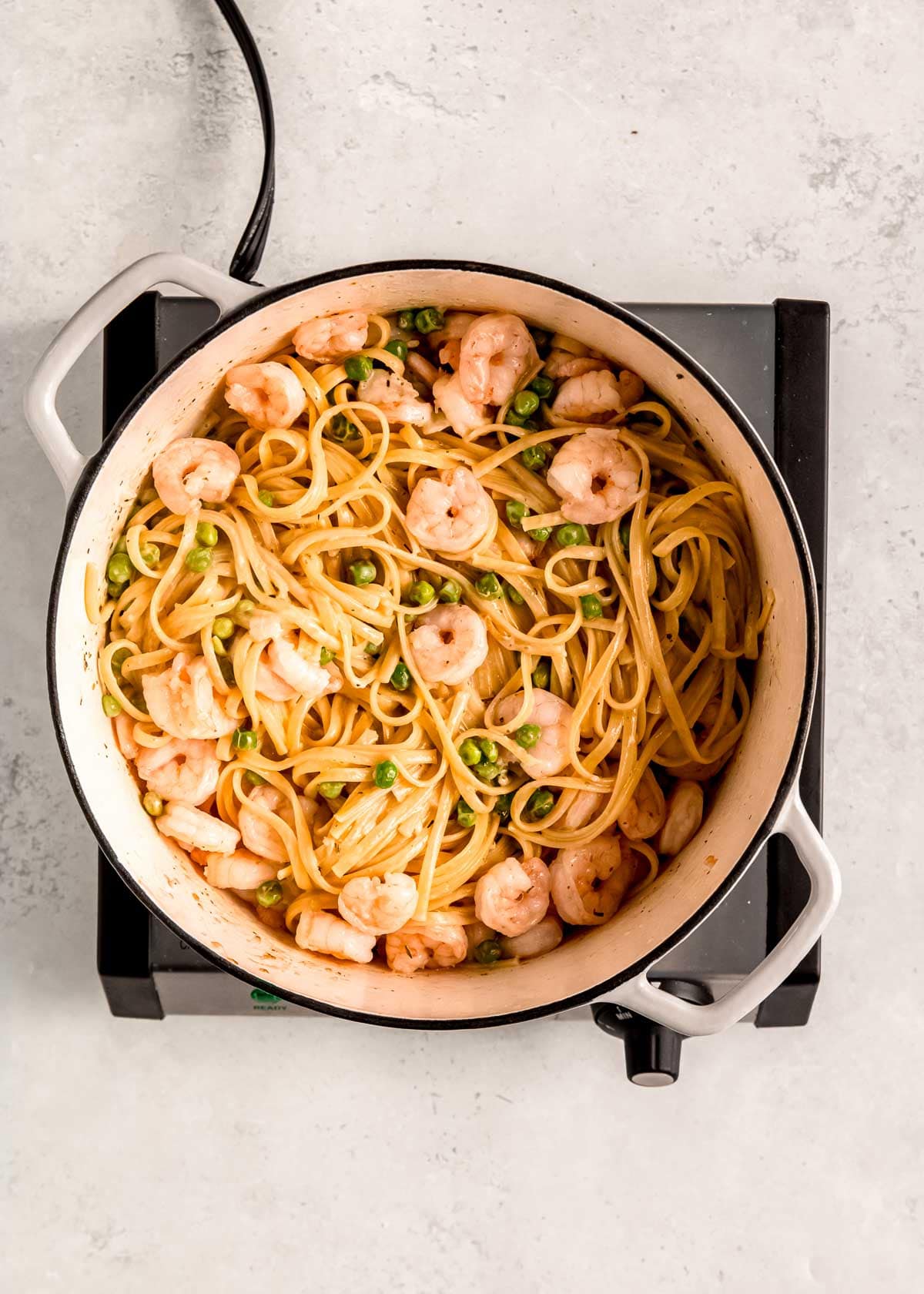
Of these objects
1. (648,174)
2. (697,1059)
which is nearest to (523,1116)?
Answer: (697,1059)

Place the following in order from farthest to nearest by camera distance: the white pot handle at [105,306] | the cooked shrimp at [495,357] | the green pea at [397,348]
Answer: the green pea at [397,348]
the cooked shrimp at [495,357]
the white pot handle at [105,306]

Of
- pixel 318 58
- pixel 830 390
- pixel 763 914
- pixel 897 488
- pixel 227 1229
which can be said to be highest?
pixel 318 58

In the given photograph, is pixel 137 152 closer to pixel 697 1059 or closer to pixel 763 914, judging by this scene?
pixel 763 914

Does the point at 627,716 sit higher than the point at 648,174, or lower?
lower

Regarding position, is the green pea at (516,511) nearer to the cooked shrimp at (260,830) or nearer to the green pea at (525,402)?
the green pea at (525,402)

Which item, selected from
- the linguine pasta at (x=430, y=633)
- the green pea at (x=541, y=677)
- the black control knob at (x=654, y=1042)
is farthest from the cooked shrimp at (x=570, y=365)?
the black control knob at (x=654, y=1042)

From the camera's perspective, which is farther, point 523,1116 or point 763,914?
point 523,1116
